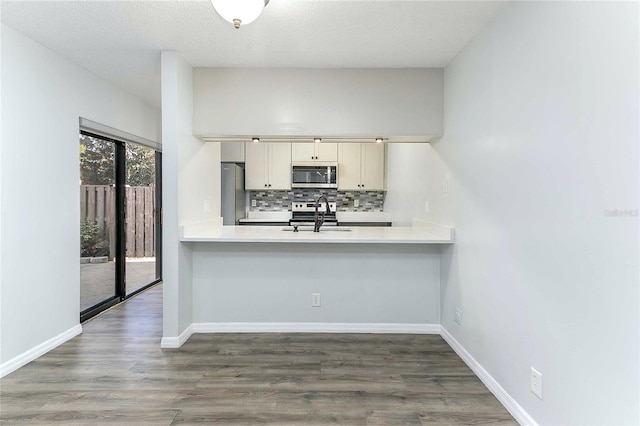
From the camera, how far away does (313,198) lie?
17.7 feet

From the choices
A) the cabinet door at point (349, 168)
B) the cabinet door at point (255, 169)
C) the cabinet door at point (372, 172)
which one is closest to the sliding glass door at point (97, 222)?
the cabinet door at point (255, 169)

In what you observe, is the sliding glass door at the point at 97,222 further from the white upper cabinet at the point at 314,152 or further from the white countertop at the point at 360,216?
the white countertop at the point at 360,216

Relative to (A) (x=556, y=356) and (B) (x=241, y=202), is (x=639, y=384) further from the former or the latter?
(B) (x=241, y=202)

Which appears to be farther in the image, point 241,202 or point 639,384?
point 241,202

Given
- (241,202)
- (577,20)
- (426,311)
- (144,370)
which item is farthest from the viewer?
(241,202)

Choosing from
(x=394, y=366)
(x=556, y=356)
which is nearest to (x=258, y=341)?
(x=394, y=366)

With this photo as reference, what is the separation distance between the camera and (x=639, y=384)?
1175 millimetres

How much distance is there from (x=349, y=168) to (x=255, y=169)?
1.41 meters

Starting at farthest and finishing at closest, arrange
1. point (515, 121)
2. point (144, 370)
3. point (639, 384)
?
point (144, 370)
point (515, 121)
point (639, 384)

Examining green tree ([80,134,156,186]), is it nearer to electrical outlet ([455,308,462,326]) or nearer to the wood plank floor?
the wood plank floor

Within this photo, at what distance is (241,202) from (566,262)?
420 centimetres

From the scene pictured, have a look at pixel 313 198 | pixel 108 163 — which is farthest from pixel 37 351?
pixel 313 198

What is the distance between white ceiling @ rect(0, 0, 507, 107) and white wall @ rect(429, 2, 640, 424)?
355 mm

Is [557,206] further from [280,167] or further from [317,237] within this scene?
[280,167]
